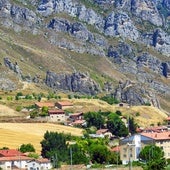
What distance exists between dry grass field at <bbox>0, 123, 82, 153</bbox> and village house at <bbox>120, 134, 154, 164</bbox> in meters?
17.2

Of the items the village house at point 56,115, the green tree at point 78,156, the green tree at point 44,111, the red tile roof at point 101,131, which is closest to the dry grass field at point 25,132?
the red tile roof at point 101,131

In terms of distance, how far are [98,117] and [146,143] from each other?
42991mm

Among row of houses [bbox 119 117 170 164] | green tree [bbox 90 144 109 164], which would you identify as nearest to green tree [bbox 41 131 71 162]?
green tree [bbox 90 144 109 164]

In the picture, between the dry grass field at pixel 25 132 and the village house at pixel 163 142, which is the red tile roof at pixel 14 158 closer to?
the dry grass field at pixel 25 132

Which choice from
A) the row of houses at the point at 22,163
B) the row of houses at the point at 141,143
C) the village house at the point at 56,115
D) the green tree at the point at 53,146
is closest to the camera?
the row of houses at the point at 22,163

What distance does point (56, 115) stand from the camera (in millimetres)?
173250

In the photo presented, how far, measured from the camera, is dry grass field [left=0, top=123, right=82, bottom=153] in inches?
5192

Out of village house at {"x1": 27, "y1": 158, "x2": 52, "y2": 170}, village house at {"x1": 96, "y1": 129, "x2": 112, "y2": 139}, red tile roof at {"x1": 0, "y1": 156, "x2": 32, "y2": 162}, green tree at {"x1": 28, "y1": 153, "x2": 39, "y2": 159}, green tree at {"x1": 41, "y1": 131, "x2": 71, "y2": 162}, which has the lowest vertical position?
village house at {"x1": 27, "y1": 158, "x2": 52, "y2": 170}

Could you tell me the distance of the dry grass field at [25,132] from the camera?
13188 centimetres

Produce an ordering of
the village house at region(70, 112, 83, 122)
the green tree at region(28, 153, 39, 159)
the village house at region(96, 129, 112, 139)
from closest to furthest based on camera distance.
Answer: the green tree at region(28, 153, 39, 159), the village house at region(96, 129, 112, 139), the village house at region(70, 112, 83, 122)

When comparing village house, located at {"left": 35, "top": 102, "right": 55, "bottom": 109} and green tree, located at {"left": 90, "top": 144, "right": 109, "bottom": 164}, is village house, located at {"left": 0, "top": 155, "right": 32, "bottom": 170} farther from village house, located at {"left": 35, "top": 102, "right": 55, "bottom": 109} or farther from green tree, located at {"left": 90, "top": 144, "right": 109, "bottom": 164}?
village house, located at {"left": 35, "top": 102, "right": 55, "bottom": 109}

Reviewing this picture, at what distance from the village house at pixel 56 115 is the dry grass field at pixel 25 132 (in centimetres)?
988

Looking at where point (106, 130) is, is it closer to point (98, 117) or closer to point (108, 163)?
point (98, 117)

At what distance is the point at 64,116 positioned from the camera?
177m
